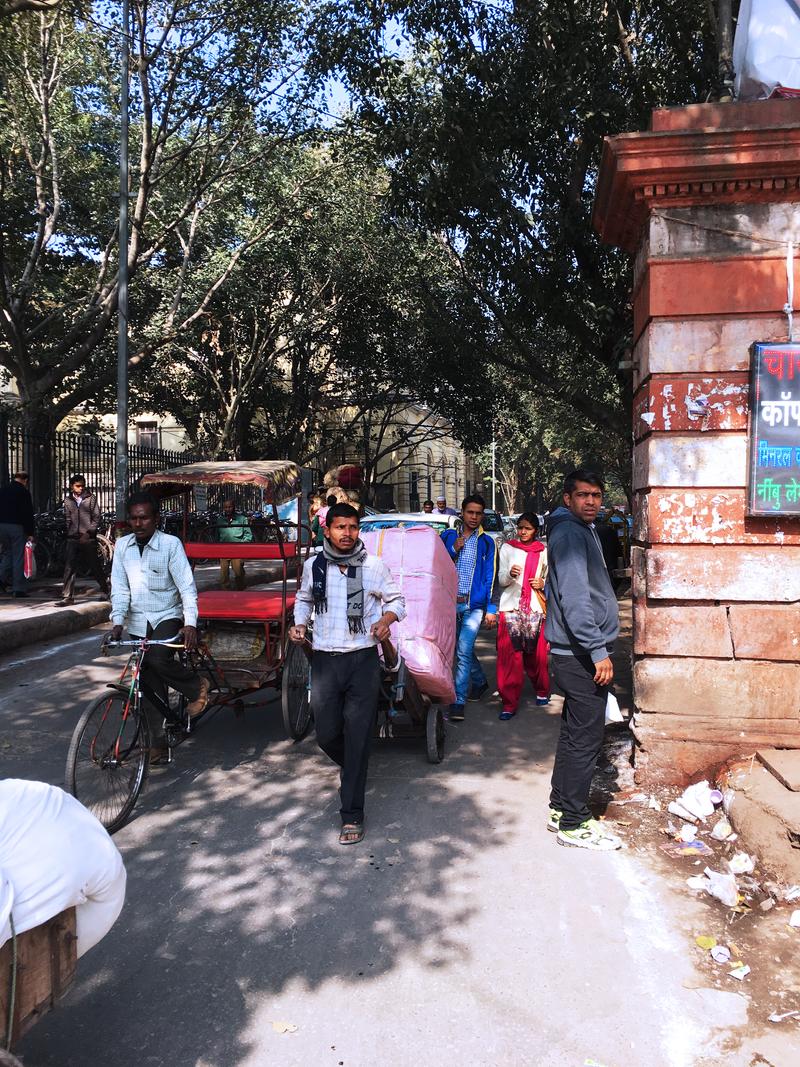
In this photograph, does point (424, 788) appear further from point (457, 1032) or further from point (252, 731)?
point (457, 1032)

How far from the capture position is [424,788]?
5.32 m

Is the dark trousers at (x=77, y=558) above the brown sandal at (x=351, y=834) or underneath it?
above

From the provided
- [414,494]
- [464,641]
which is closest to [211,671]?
[464,641]

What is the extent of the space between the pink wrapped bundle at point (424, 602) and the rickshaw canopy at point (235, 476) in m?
1.17

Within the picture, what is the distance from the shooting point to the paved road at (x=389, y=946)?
9.29ft

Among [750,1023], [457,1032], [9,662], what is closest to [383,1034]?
[457,1032]

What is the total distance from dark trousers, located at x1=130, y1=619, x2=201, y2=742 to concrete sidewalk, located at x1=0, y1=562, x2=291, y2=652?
4.93 meters

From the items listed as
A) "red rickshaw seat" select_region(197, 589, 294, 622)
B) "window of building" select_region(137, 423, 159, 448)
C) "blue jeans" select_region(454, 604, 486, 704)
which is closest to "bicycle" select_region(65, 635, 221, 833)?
"red rickshaw seat" select_region(197, 589, 294, 622)

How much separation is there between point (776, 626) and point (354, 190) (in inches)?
689

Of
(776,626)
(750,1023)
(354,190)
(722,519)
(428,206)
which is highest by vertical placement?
(354,190)

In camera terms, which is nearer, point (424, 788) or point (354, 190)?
point (424, 788)

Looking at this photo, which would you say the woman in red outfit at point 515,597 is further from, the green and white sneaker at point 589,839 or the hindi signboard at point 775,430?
the green and white sneaker at point 589,839

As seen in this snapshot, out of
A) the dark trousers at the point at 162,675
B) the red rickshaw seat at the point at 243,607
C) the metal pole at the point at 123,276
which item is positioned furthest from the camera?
the metal pole at the point at 123,276

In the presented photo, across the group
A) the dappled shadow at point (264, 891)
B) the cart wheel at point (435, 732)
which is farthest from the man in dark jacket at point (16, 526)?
the cart wheel at point (435, 732)
